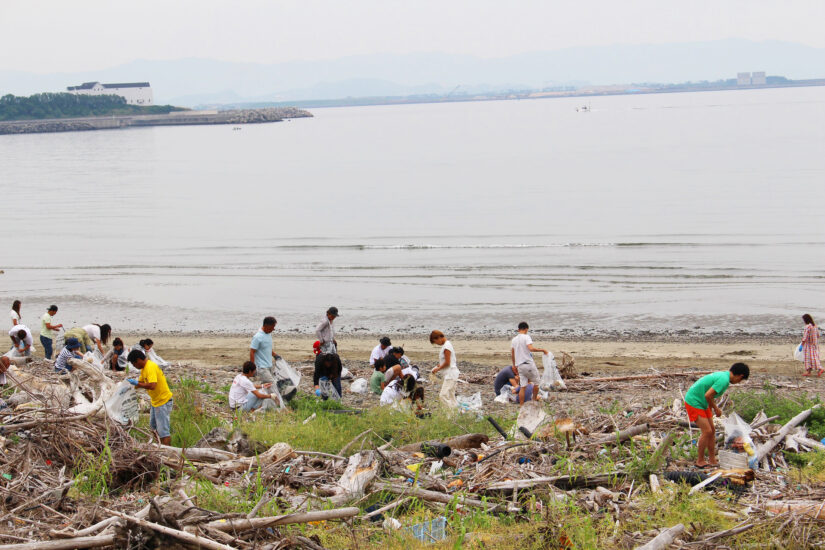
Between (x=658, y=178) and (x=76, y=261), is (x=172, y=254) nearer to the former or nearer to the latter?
(x=76, y=261)

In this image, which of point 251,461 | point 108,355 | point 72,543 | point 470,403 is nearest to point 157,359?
point 108,355

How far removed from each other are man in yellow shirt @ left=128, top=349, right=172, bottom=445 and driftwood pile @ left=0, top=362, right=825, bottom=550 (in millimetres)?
465

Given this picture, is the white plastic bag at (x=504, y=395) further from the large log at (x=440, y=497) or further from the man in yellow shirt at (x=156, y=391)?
the man in yellow shirt at (x=156, y=391)

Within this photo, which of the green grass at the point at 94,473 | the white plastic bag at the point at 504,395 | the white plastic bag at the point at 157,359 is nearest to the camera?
the green grass at the point at 94,473

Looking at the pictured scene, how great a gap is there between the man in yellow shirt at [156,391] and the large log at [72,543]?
10.2 feet

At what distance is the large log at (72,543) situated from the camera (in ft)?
19.1

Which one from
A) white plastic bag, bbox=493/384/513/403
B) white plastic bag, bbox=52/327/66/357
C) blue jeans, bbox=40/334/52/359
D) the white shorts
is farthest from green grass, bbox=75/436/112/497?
blue jeans, bbox=40/334/52/359

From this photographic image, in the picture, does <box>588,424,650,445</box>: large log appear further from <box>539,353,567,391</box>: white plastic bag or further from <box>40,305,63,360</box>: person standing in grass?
<box>40,305,63,360</box>: person standing in grass

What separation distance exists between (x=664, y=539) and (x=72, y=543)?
4.41m

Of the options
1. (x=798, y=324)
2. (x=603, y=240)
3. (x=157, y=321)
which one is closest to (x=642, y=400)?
(x=798, y=324)

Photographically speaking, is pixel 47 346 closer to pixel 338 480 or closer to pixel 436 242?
pixel 338 480

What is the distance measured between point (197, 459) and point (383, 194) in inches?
1742

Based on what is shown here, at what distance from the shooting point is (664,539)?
637cm

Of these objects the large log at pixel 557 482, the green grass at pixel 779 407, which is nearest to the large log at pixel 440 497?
the large log at pixel 557 482
